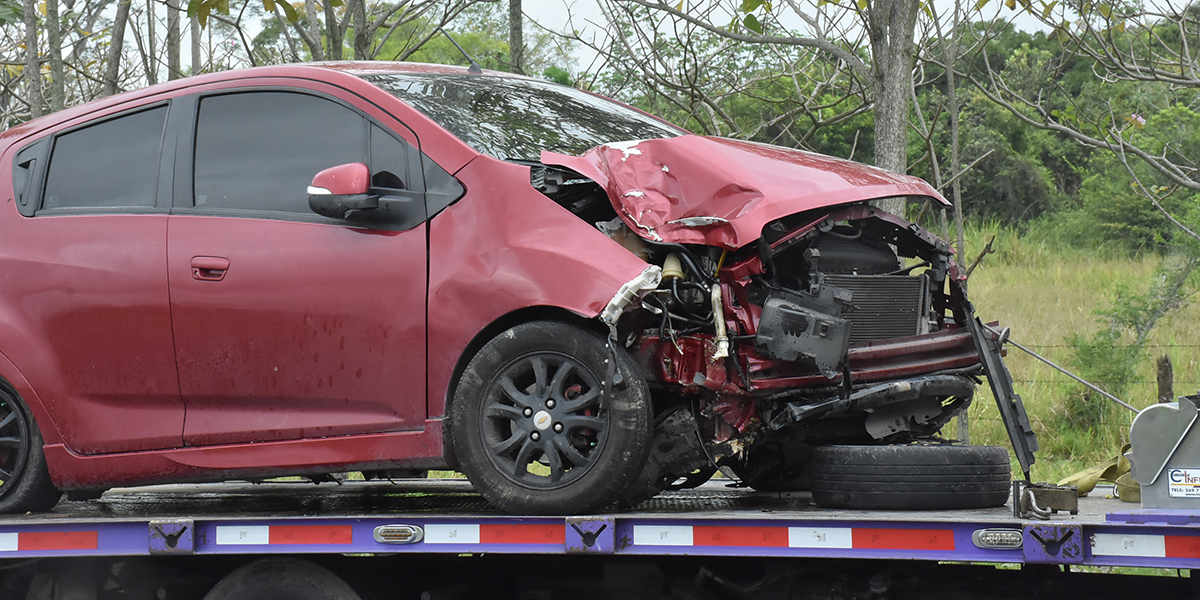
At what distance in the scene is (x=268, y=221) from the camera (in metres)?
3.85

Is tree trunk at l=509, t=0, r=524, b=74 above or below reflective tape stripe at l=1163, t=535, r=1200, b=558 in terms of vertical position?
above

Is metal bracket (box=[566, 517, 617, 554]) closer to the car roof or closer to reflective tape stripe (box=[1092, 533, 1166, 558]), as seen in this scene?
reflective tape stripe (box=[1092, 533, 1166, 558])

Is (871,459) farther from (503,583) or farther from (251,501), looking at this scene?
(251,501)

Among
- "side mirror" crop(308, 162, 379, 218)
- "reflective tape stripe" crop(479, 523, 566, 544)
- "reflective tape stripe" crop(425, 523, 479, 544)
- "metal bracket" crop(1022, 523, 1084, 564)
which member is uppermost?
"side mirror" crop(308, 162, 379, 218)

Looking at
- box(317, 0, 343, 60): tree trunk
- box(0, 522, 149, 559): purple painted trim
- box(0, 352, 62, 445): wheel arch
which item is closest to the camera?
box(0, 522, 149, 559): purple painted trim

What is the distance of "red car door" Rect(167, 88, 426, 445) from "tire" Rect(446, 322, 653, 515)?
272 millimetres

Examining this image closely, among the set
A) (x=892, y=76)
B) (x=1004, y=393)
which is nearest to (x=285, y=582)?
(x=1004, y=393)

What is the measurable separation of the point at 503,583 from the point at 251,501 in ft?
5.05

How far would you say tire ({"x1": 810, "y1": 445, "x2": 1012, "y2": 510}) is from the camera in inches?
137

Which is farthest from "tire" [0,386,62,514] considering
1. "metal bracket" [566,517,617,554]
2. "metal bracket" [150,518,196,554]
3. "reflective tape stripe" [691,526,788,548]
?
"reflective tape stripe" [691,526,788,548]

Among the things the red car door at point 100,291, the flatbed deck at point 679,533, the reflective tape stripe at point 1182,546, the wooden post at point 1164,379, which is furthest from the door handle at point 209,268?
the wooden post at point 1164,379

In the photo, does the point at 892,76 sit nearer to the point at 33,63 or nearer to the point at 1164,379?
the point at 1164,379

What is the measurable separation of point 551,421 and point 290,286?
1.05 metres

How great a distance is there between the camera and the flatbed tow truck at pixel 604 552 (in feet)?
10.1
